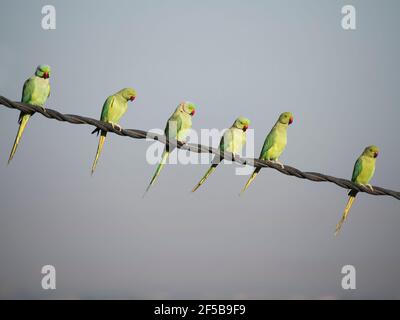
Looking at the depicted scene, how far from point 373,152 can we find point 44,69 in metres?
6.08

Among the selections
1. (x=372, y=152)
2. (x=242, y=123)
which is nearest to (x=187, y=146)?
(x=242, y=123)

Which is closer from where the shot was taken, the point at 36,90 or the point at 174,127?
the point at 36,90

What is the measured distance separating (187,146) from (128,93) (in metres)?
3.37

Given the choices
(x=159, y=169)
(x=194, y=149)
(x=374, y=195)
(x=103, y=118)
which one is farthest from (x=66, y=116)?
(x=374, y=195)

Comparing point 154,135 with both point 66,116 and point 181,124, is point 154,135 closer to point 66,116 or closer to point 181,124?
point 66,116

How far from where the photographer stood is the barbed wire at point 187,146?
5980 mm

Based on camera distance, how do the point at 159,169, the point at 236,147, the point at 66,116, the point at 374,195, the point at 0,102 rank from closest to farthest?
the point at 0,102, the point at 66,116, the point at 374,195, the point at 159,169, the point at 236,147

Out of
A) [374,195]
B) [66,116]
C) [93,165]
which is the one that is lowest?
[374,195]

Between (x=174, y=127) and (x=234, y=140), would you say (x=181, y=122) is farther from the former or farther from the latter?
(x=234, y=140)

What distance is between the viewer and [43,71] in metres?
9.80

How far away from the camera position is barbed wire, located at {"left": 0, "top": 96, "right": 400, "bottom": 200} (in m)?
5.98

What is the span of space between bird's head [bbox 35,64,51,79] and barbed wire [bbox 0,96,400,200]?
3.95 m

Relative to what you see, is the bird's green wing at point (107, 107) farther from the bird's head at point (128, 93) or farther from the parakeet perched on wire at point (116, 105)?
the bird's head at point (128, 93)

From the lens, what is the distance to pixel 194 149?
22.3 feet
